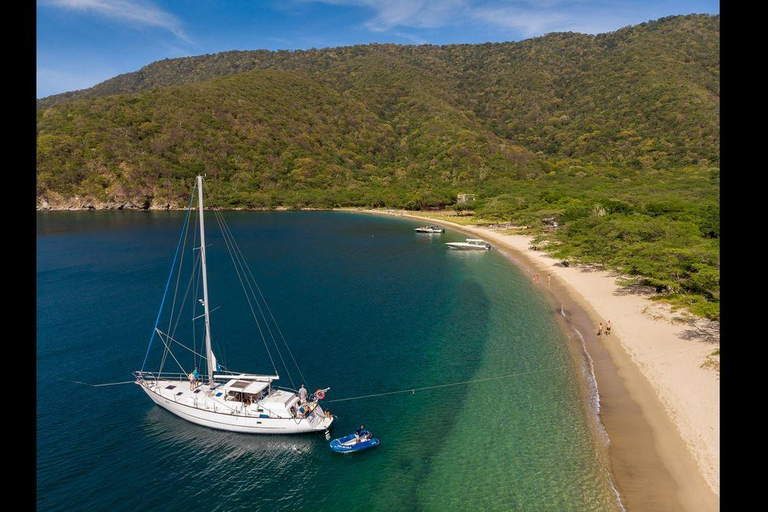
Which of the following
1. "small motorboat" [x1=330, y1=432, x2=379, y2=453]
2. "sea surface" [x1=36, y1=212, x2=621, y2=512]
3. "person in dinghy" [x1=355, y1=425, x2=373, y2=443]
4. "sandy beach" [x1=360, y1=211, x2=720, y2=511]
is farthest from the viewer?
"person in dinghy" [x1=355, y1=425, x2=373, y2=443]

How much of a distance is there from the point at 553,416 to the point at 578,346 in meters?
12.8

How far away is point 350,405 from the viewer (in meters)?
31.3

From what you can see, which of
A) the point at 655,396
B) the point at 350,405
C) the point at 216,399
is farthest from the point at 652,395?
the point at 216,399

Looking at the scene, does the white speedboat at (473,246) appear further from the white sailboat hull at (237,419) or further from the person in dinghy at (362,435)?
the person in dinghy at (362,435)

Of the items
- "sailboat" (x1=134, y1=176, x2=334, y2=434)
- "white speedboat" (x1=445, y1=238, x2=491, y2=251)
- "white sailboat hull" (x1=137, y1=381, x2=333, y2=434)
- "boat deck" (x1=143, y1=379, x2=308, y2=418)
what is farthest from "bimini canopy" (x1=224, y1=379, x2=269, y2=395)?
"white speedboat" (x1=445, y1=238, x2=491, y2=251)

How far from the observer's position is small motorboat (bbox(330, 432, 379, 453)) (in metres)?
26.1

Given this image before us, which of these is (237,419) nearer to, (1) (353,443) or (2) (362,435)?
(1) (353,443)

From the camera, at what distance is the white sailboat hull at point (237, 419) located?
2706cm

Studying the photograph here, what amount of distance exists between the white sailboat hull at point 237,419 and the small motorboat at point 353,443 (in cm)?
162

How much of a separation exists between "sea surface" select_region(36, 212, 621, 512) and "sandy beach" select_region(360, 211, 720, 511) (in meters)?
1.59

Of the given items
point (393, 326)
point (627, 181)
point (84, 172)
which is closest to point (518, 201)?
point (627, 181)

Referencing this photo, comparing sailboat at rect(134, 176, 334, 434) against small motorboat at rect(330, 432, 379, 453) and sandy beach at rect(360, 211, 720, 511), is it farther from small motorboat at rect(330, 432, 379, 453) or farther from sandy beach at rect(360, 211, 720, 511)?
sandy beach at rect(360, 211, 720, 511)
